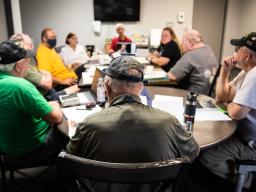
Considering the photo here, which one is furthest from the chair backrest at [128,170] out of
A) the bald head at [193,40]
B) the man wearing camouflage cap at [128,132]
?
the bald head at [193,40]

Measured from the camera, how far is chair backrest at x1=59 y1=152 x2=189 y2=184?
3.27 feet

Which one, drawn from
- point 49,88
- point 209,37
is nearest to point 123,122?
point 49,88

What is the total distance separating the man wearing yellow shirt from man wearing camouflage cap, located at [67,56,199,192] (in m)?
2.60

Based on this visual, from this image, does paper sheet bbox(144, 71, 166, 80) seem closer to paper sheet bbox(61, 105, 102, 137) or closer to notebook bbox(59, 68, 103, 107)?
notebook bbox(59, 68, 103, 107)

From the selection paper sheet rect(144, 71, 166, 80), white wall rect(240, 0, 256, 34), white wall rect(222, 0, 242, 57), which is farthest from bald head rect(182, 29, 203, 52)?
white wall rect(222, 0, 242, 57)

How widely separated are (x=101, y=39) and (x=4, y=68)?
459 cm

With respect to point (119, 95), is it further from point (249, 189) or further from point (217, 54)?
point (217, 54)

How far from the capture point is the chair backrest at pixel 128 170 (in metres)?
1.00

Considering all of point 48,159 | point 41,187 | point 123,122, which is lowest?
point 41,187

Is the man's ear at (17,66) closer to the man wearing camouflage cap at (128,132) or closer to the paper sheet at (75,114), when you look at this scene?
the paper sheet at (75,114)

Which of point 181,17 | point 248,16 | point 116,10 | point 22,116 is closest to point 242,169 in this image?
point 22,116

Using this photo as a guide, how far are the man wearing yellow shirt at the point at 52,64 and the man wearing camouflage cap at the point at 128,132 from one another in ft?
8.53

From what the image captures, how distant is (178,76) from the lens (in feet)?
10.1

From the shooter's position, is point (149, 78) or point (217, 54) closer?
point (149, 78)
